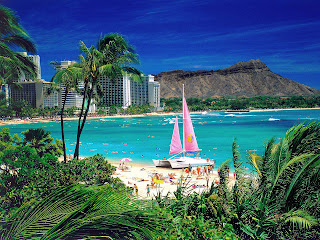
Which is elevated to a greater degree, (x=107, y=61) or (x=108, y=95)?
(x=108, y=95)

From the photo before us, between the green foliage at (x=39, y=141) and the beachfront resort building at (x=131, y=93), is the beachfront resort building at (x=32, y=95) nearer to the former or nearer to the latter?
the beachfront resort building at (x=131, y=93)

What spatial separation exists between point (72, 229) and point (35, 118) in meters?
102

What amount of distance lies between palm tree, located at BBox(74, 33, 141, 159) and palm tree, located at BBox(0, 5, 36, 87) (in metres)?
3.27

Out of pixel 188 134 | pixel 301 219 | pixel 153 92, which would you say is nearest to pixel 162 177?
pixel 188 134

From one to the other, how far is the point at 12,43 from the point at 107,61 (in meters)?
5.45

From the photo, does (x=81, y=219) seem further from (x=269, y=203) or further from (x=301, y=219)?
(x=269, y=203)

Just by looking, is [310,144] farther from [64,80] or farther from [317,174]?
[64,80]

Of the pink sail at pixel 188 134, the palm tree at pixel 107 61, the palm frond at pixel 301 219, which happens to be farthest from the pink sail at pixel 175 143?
the palm frond at pixel 301 219

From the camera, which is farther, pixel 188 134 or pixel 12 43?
pixel 188 134

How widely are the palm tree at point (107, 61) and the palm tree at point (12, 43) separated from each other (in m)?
3.27

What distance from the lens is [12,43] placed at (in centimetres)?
1052

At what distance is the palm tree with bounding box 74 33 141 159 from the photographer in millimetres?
14578

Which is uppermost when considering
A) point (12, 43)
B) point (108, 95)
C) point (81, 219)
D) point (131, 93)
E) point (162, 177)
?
point (131, 93)

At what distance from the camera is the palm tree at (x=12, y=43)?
866 cm
